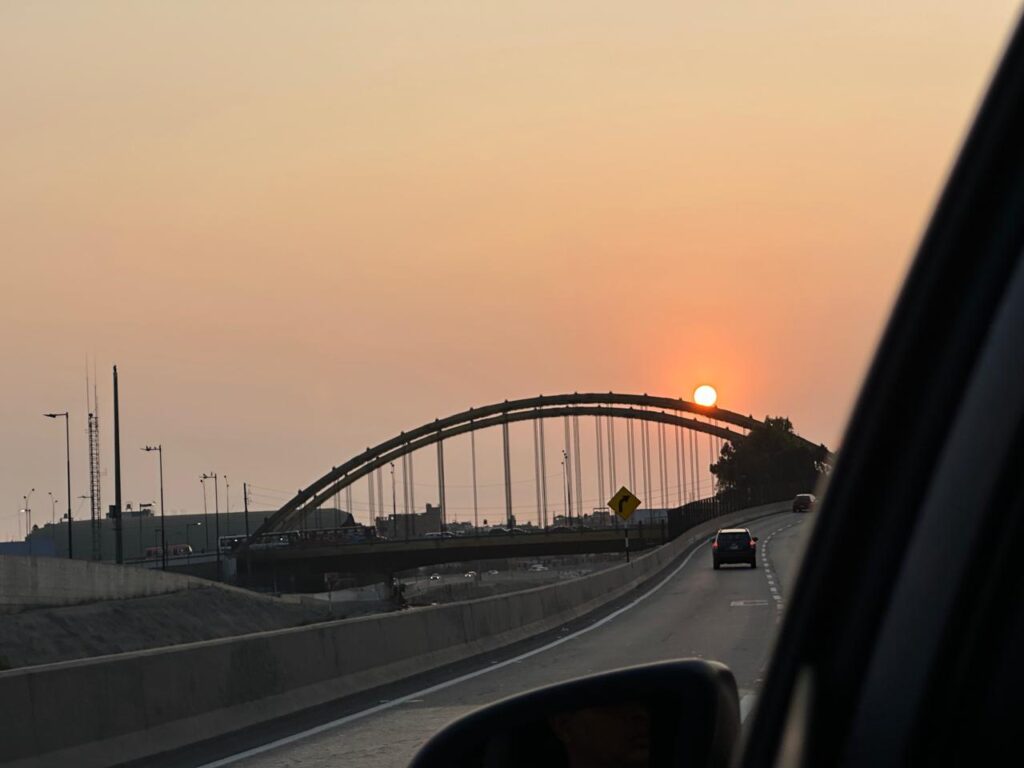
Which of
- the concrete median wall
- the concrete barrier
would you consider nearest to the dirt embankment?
the concrete median wall

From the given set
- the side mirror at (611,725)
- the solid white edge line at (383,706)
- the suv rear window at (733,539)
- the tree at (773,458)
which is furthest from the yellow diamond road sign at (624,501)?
the tree at (773,458)

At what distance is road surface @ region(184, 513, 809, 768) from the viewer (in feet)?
44.7

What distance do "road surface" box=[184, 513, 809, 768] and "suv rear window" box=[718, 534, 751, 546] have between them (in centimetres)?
818

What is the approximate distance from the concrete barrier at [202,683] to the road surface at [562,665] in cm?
43

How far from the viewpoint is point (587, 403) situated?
145250mm

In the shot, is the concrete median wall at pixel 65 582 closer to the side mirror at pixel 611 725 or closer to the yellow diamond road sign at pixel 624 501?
the yellow diamond road sign at pixel 624 501

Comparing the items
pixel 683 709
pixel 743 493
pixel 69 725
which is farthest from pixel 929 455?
pixel 743 493

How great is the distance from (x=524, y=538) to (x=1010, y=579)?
4918 inches

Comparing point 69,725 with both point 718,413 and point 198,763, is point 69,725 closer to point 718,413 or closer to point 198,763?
point 198,763

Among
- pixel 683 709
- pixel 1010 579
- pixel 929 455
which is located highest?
pixel 929 455

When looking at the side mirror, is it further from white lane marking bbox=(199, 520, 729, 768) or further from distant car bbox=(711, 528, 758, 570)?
distant car bbox=(711, 528, 758, 570)

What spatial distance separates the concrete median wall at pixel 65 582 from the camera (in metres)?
52.9

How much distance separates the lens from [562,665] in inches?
879

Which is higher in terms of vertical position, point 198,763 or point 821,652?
point 821,652
